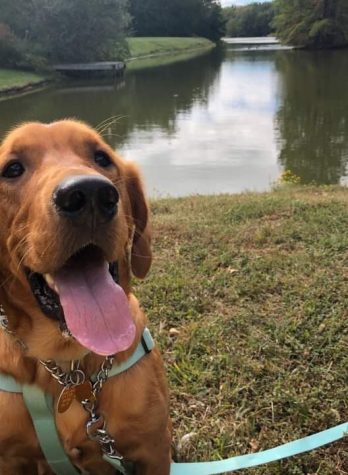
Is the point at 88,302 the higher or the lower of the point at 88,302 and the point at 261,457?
the higher

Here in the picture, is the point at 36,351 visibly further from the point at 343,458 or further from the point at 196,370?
the point at 343,458

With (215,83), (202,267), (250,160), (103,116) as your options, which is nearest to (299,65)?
(215,83)

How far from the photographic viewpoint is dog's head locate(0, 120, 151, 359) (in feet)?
5.99

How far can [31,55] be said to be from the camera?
40.4 meters

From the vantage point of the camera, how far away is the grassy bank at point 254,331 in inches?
115

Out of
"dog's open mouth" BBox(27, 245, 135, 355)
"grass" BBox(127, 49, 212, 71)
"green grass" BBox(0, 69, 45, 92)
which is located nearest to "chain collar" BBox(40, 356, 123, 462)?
"dog's open mouth" BBox(27, 245, 135, 355)

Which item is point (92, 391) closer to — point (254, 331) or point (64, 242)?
point (64, 242)

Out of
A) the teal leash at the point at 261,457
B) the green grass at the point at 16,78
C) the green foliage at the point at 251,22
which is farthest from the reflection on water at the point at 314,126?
the green foliage at the point at 251,22

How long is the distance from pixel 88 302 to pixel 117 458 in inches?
28.9

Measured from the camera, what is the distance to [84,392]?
7.25 ft

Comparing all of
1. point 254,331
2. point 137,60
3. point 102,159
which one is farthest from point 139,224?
point 137,60

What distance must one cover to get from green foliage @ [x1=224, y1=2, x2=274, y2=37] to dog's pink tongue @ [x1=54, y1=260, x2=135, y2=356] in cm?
12355

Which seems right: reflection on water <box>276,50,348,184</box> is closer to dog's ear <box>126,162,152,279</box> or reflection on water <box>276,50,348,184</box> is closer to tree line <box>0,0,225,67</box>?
dog's ear <box>126,162,152,279</box>

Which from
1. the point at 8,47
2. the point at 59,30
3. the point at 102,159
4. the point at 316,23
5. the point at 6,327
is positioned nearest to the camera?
the point at 6,327
